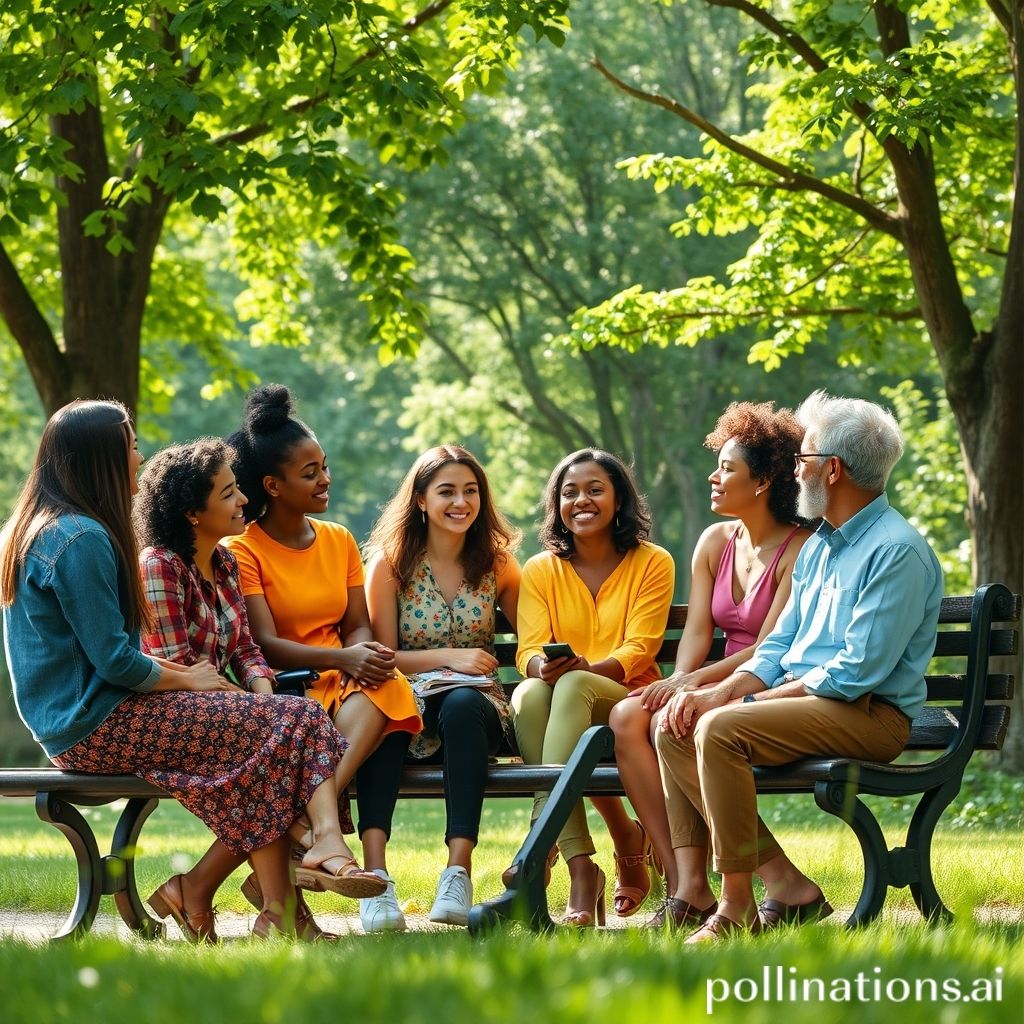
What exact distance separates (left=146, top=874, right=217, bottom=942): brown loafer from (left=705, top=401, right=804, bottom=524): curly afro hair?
246 centimetres

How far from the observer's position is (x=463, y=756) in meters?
5.21

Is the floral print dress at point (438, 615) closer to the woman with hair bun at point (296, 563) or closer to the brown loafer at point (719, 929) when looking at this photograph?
the woman with hair bun at point (296, 563)

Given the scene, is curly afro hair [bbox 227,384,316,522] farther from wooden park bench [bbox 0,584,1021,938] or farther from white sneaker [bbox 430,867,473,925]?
white sneaker [bbox 430,867,473,925]

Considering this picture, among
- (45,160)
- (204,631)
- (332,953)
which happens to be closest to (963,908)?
(332,953)

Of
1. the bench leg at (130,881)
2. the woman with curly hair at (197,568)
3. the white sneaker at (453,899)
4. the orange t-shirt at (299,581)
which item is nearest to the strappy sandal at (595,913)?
the white sneaker at (453,899)

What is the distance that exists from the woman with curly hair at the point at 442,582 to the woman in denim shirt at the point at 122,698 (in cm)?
70

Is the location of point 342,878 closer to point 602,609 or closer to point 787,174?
point 602,609

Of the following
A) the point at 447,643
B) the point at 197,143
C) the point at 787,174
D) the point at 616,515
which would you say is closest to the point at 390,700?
the point at 447,643

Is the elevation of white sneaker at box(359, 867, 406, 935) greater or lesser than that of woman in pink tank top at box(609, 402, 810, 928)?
lesser

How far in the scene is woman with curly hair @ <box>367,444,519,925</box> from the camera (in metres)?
A: 5.69

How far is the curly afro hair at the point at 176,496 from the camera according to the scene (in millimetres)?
5512

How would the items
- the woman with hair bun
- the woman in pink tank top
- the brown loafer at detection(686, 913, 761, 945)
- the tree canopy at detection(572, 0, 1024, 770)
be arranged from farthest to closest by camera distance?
the tree canopy at detection(572, 0, 1024, 770) < the woman with hair bun < the woman in pink tank top < the brown loafer at detection(686, 913, 761, 945)

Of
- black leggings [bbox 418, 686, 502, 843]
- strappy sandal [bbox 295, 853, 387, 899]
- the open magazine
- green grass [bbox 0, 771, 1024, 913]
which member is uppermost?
the open magazine

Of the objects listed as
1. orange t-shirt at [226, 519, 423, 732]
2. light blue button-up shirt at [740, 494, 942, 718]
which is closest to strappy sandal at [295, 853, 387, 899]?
orange t-shirt at [226, 519, 423, 732]
